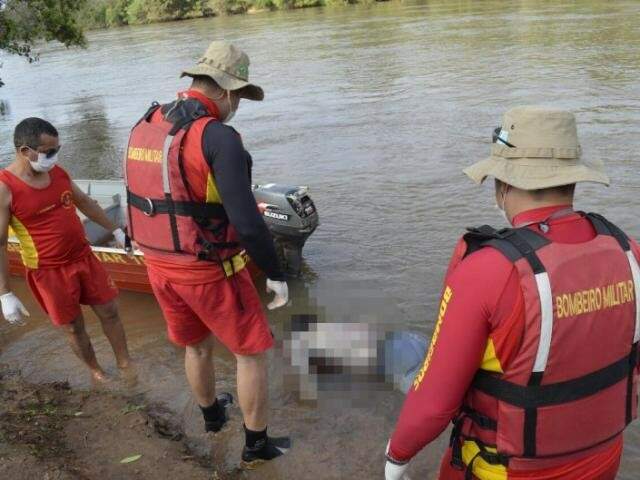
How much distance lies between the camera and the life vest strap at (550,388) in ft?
5.88

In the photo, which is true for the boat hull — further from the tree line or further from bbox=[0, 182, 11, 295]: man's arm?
the tree line

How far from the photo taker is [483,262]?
1.71 metres

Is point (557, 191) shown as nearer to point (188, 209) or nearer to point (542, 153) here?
point (542, 153)

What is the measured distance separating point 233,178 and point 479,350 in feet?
4.85

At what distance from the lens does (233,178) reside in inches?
111

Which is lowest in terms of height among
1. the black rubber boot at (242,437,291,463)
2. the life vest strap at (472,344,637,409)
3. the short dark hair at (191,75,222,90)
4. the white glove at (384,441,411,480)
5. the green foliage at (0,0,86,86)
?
the black rubber boot at (242,437,291,463)

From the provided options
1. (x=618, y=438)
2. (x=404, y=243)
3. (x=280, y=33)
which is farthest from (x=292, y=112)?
(x=280, y=33)

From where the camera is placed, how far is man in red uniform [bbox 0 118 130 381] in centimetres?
403

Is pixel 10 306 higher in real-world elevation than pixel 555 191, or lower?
lower

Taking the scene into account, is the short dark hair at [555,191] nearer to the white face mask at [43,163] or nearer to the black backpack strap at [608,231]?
the black backpack strap at [608,231]

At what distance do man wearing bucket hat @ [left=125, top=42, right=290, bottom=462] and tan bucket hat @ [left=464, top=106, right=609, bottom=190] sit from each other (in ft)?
4.52

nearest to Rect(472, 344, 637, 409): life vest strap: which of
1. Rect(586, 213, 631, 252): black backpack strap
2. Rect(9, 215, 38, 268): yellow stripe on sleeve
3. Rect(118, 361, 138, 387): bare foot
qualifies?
Rect(586, 213, 631, 252): black backpack strap

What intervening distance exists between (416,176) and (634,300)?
28.1ft

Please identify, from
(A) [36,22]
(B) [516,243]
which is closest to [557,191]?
(B) [516,243]
